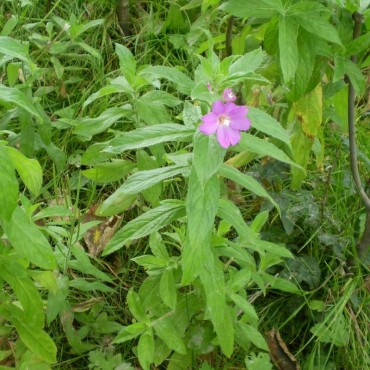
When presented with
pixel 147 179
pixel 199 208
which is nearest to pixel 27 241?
pixel 147 179

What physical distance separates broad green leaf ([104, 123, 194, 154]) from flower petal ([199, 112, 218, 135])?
125 millimetres

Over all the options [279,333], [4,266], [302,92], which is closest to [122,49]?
[302,92]

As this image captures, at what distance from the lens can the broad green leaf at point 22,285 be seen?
1.46m

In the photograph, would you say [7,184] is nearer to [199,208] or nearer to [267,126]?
[199,208]

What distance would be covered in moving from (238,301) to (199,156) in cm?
54

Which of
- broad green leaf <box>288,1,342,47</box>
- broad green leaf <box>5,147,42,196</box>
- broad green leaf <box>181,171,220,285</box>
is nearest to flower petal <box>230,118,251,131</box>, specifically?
broad green leaf <box>181,171,220,285</box>

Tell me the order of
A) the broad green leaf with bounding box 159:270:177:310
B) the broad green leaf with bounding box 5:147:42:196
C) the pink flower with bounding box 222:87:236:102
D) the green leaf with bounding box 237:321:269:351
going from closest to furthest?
the pink flower with bounding box 222:87:236:102 → the broad green leaf with bounding box 5:147:42:196 → the broad green leaf with bounding box 159:270:177:310 → the green leaf with bounding box 237:321:269:351

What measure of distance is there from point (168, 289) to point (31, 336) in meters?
0.34

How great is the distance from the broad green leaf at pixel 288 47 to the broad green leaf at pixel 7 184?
59cm

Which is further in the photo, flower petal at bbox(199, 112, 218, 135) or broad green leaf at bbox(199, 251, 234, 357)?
broad green leaf at bbox(199, 251, 234, 357)

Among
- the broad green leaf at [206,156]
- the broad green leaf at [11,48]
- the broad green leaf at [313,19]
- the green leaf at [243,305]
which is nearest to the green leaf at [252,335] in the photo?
the green leaf at [243,305]

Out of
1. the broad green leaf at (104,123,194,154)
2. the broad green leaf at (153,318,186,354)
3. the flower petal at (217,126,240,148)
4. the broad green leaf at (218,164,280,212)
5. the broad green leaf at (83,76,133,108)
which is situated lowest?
the broad green leaf at (153,318,186,354)

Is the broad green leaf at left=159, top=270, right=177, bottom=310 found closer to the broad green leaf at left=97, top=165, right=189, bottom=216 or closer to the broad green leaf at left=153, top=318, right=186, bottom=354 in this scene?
the broad green leaf at left=153, top=318, right=186, bottom=354

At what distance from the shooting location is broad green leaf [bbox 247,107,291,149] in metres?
1.27
